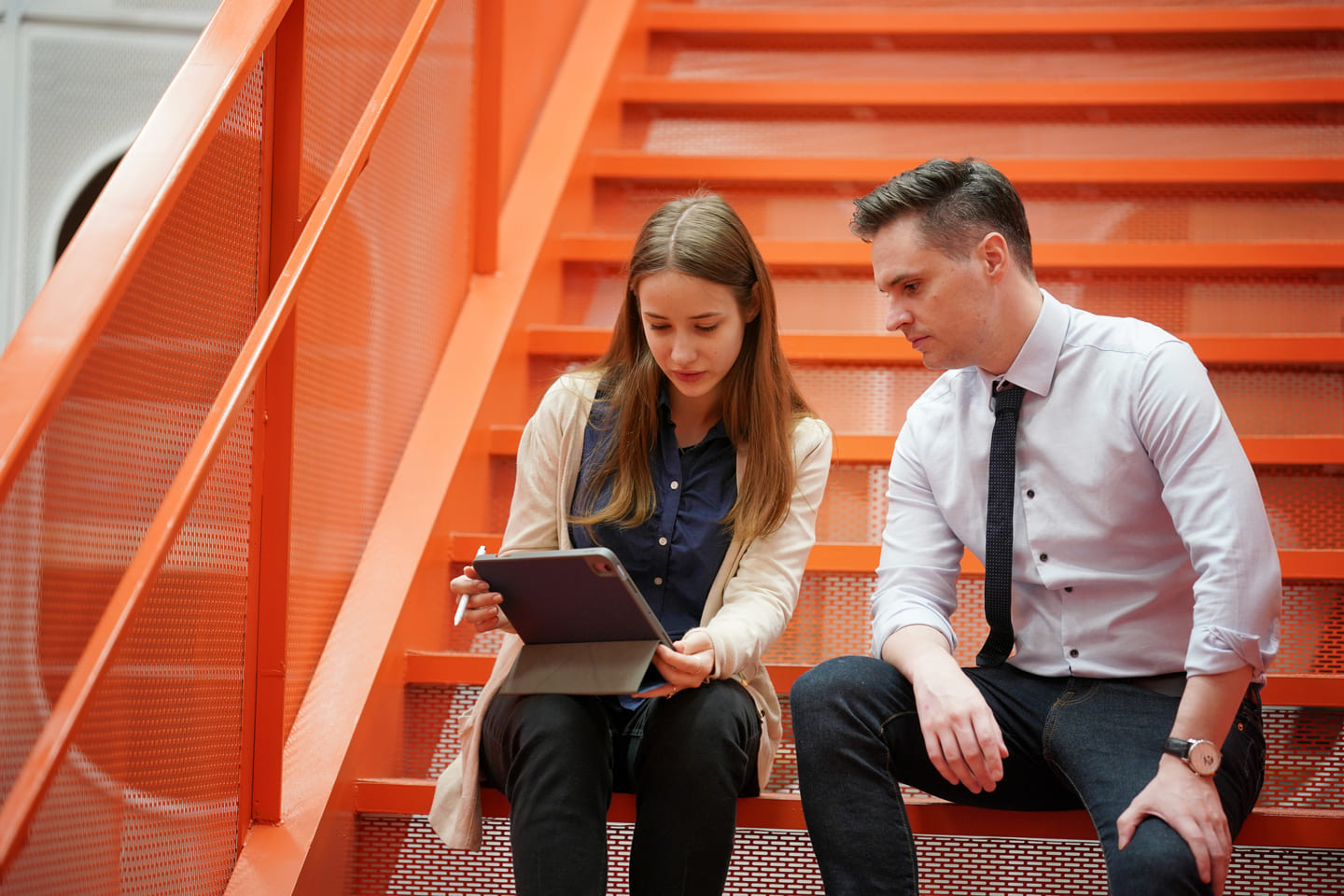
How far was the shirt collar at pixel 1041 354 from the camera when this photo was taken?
5.16ft

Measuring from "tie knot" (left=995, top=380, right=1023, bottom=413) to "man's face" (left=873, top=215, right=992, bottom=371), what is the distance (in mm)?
48

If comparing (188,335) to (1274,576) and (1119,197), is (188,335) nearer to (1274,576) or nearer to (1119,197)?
(1274,576)

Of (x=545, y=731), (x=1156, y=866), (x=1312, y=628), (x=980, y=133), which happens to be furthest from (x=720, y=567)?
(x=980, y=133)

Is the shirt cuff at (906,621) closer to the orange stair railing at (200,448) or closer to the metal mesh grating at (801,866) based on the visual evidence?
the metal mesh grating at (801,866)

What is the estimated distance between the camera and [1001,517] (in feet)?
5.13

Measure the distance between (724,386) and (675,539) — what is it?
0.76 ft

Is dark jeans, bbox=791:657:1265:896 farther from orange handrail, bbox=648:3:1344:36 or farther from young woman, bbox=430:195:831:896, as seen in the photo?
orange handrail, bbox=648:3:1344:36

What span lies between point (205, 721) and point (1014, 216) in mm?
1153

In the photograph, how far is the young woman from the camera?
143 centimetres

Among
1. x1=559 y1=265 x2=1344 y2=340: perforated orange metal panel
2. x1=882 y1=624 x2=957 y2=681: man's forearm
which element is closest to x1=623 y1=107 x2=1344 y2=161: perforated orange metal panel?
x1=559 y1=265 x2=1344 y2=340: perforated orange metal panel

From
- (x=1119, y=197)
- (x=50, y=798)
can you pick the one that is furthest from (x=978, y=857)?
(x=1119, y=197)

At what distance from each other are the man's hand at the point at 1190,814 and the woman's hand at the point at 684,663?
1.57 ft

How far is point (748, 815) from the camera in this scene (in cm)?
163

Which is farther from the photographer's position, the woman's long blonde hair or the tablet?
the woman's long blonde hair
